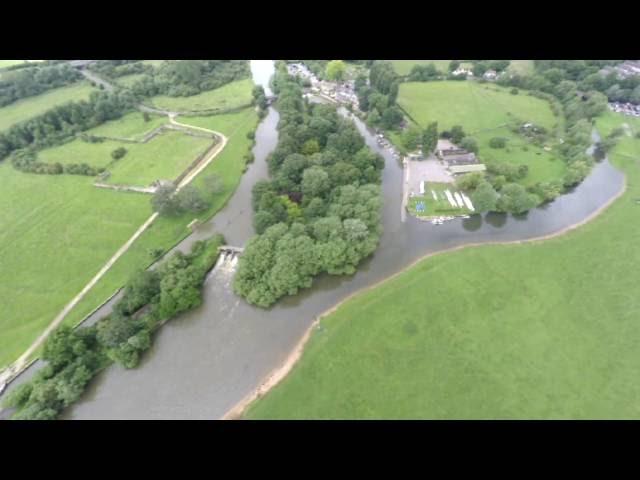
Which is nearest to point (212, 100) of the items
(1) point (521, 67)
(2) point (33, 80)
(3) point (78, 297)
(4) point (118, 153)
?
(4) point (118, 153)

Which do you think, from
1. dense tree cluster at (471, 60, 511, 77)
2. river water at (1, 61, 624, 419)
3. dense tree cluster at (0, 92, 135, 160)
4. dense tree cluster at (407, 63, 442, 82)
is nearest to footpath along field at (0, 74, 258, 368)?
dense tree cluster at (0, 92, 135, 160)

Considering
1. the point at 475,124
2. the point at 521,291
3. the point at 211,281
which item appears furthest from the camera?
the point at 475,124

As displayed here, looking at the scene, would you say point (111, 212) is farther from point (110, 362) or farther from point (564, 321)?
point (564, 321)

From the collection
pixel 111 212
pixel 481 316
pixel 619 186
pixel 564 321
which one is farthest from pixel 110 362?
pixel 619 186

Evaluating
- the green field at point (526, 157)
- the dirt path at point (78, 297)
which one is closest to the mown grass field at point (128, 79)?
the dirt path at point (78, 297)

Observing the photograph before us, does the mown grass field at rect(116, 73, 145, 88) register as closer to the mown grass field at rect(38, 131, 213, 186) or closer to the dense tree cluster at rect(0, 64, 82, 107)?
the dense tree cluster at rect(0, 64, 82, 107)

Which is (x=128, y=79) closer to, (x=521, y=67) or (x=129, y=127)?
(x=129, y=127)
